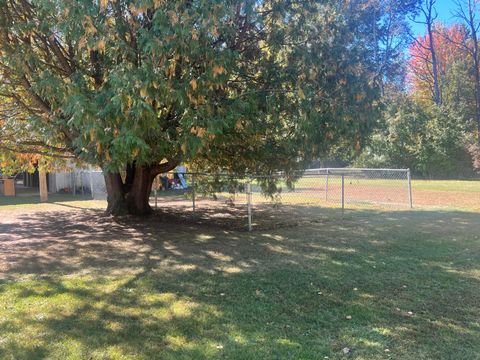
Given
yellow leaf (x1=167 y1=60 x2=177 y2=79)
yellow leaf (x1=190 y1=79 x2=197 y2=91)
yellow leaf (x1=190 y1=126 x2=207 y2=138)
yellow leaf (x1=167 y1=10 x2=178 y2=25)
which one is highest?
yellow leaf (x1=167 y1=10 x2=178 y2=25)

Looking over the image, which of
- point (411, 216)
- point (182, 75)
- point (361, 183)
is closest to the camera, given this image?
point (182, 75)

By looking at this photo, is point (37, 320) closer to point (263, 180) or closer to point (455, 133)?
point (263, 180)

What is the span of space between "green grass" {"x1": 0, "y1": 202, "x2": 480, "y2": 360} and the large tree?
1684 mm

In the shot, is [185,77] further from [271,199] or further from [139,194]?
[271,199]

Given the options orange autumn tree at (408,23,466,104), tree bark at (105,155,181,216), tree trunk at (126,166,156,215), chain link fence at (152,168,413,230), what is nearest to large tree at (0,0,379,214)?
chain link fence at (152,168,413,230)

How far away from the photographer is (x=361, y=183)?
76.7 feet

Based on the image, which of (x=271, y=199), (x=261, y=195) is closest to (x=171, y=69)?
(x=271, y=199)

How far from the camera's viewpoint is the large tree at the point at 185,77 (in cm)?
511

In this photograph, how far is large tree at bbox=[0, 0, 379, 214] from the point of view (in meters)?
5.11

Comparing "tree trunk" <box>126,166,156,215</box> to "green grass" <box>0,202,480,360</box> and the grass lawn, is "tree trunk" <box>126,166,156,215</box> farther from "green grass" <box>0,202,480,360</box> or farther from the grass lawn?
"green grass" <box>0,202,480,360</box>

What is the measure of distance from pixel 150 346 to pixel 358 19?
7.19m

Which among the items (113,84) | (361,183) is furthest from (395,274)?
(361,183)

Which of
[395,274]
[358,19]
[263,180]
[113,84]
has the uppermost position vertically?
[358,19]

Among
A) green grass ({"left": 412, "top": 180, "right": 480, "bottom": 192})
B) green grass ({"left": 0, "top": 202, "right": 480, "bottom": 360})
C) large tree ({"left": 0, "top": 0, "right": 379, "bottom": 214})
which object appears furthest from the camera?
green grass ({"left": 412, "top": 180, "right": 480, "bottom": 192})
